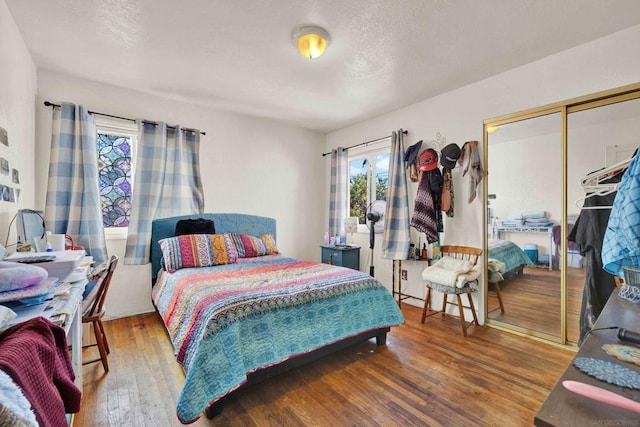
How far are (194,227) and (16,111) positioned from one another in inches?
67.8

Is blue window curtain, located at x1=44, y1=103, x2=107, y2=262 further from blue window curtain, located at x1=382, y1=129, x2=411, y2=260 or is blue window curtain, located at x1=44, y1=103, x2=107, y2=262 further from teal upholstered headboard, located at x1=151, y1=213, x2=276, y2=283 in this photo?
blue window curtain, located at x1=382, y1=129, x2=411, y2=260

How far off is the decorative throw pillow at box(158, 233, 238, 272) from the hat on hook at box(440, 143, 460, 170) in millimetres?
2520

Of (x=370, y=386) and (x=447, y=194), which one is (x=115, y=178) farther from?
(x=447, y=194)

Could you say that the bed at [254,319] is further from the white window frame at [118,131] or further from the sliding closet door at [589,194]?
the sliding closet door at [589,194]

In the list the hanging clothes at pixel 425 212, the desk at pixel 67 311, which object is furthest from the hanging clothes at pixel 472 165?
the desk at pixel 67 311

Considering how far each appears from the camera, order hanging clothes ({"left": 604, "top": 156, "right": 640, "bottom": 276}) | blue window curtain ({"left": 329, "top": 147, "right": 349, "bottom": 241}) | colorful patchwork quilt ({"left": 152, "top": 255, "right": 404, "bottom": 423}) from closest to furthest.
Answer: hanging clothes ({"left": 604, "top": 156, "right": 640, "bottom": 276}), colorful patchwork quilt ({"left": 152, "top": 255, "right": 404, "bottom": 423}), blue window curtain ({"left": 329, "top": 147, "right": 349, "bottom": 241})

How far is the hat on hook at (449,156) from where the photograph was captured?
3064 millimetres

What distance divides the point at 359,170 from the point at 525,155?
7.33 feet

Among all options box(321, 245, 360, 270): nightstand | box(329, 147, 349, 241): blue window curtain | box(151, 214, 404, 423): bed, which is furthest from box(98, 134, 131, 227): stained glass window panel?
box(329, 147, 349, 241): blue window curtain

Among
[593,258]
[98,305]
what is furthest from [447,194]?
[98,305]

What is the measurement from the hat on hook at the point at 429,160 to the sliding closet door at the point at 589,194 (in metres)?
1.15

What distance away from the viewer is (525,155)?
2.79m

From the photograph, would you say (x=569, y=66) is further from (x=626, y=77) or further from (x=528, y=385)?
(x=528, y=385)

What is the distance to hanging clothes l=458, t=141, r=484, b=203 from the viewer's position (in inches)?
118
